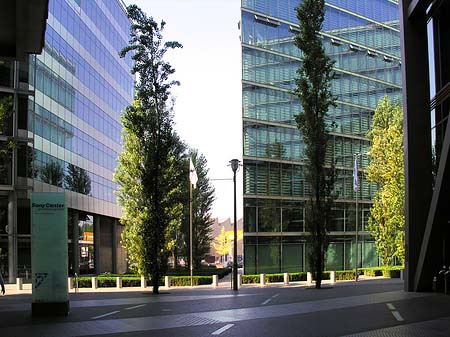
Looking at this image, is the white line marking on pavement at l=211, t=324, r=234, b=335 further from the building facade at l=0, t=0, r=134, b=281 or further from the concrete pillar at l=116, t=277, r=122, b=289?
the building facade at l=0, t=0, r=134, b=281

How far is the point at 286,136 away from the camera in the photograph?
46.7 m

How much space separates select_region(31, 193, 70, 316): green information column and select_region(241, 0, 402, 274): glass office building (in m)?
28.0

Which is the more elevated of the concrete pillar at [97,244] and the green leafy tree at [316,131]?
the green leafy tree at [316,131]

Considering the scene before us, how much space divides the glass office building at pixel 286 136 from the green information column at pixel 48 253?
28.0 metres

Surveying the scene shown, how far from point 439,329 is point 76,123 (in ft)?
149

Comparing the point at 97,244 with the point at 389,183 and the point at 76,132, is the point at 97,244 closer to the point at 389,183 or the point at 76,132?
the point at 76,132

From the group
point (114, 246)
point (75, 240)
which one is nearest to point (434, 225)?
point (75, 240)

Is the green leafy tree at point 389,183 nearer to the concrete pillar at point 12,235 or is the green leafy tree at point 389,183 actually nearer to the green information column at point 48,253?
the concrete pillar at point 12,235

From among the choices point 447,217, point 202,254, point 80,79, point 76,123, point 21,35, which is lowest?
point 202,254

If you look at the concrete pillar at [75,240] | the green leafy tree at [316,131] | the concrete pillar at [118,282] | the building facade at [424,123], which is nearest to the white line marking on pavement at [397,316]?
the building facade at [424,123]

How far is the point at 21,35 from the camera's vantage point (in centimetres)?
1455

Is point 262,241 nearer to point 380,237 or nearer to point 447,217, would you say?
point 380,237

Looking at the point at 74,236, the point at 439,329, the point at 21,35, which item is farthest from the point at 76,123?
the point at 439,329

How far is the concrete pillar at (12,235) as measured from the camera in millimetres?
41531
